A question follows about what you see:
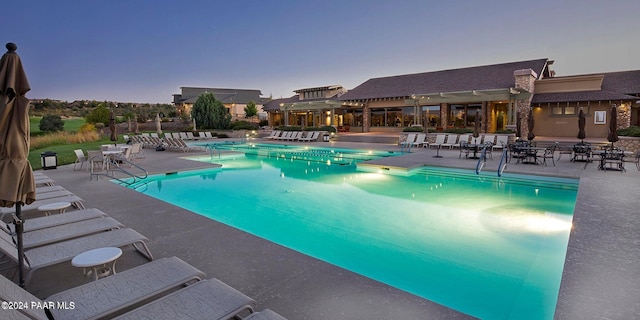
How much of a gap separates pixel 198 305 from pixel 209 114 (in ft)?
107

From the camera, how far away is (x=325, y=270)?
3.53 m

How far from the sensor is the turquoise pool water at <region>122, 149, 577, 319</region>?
165 inches

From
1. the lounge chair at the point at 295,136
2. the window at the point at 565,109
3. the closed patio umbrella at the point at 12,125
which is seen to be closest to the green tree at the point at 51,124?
the lounge chair at the point at 295,136

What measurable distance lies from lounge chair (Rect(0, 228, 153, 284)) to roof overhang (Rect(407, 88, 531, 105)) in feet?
66.9

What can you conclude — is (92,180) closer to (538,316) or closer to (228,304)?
(228,304)

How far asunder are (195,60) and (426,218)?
105 ft

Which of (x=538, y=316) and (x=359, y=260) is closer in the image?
(x=538, y=316)

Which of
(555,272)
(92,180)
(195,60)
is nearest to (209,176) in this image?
(92,180)

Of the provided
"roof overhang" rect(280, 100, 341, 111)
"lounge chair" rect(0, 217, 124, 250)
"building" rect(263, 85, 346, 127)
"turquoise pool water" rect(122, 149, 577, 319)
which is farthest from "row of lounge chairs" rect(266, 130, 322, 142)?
"lounge chair" rect(0, 217, 124, 250)

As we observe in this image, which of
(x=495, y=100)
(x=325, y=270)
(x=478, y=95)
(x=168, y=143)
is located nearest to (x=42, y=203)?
(x=325, y=270)

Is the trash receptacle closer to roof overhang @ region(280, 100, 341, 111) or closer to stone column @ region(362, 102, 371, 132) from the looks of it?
roof overhang @ region(280, 100, 341, 111)

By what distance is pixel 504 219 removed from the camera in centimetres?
672

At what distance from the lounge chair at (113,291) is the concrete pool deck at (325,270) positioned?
A: 53 cm

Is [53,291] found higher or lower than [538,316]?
higher
